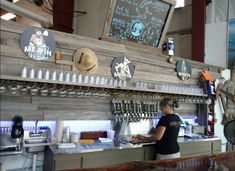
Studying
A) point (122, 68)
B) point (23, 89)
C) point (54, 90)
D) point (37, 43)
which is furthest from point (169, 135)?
point (37, 43)

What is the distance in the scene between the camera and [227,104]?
204 inches

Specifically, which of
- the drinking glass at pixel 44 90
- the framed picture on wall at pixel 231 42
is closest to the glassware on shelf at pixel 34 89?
the drinking glass at pixel 44 90

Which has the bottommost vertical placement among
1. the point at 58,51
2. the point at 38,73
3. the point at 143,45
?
the point at 38,73

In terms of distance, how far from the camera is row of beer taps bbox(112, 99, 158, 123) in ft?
12.6

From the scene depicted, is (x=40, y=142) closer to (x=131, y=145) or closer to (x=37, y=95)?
Answer: (x=37, y=95)

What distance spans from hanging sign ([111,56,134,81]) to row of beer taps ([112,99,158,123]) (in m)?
0.37

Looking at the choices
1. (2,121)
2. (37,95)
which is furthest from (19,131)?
(37,95)

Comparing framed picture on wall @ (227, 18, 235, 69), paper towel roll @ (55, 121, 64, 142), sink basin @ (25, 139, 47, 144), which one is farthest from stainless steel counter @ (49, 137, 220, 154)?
framed picture on wall @ (227, 18, 235, 69)

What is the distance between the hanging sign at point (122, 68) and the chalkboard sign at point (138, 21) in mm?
321

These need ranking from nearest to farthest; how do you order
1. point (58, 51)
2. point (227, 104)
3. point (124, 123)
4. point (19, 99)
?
point (19, 99)
point (58, 51)
point (124, 123)
point (227, 104)

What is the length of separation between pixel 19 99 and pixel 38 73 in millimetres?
458

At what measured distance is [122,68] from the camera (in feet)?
12.7

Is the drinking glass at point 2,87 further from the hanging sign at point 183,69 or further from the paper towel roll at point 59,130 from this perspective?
the hanging sign at point 183,69

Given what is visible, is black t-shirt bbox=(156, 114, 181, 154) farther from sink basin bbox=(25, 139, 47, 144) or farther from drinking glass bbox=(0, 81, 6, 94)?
drinking glass bbox=(0, 81, 6, 94)
